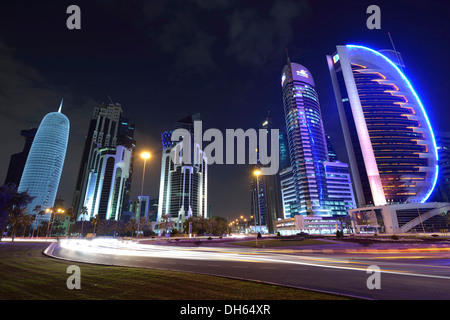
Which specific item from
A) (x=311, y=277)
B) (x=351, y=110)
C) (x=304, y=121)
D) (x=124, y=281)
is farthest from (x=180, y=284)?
(x=304, y=121)

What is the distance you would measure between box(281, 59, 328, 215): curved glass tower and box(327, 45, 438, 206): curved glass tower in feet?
96.1

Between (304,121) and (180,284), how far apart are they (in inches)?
7537

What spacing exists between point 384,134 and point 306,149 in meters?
52.6

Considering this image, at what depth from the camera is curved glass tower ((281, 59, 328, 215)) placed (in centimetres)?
16975

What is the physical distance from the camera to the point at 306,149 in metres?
177

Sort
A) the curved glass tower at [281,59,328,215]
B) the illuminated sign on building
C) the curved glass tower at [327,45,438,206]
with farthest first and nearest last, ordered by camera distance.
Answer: the illuminated sign on building → the curved glass tower at [281,59,328,215] → the curved glass tower at [327,45,438,206]

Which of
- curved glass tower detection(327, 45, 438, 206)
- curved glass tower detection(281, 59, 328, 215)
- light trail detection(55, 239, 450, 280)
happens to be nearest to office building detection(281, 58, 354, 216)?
curved glass tower detection(281, 59, 328, 215)

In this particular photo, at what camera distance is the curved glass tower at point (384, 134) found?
437 ft

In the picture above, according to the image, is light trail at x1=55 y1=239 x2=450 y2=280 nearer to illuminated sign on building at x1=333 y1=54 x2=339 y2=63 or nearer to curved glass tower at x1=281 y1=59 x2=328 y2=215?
curved glass tower at x1=281 y1=59 x2=328 y2=215

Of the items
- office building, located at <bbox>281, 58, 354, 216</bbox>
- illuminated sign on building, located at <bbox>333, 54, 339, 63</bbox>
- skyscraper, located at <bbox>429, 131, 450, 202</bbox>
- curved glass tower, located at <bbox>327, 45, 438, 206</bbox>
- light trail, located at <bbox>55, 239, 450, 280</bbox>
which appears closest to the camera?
light trail, located at <bbox>55, 239, 450, 280</bbox>

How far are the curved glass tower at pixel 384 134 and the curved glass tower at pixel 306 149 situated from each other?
96.1 feet

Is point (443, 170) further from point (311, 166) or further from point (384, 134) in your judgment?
point (311, 166)


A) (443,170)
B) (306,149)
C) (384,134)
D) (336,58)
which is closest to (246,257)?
(384,134)
